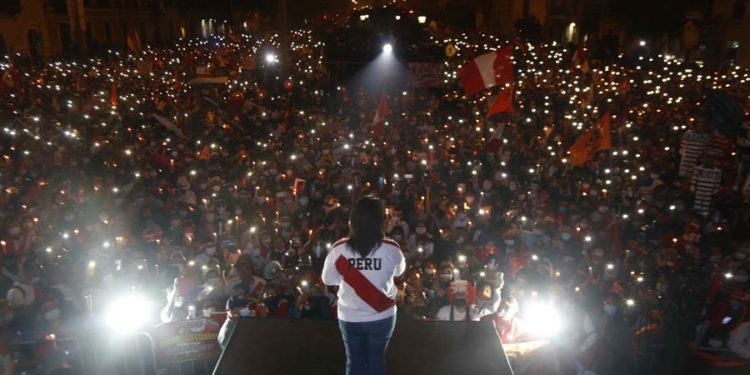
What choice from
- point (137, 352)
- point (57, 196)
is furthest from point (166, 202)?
point (137, 352)

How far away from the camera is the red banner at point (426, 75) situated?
927 inches

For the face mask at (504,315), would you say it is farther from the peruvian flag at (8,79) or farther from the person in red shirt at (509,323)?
the peruvian flag at (8,79)

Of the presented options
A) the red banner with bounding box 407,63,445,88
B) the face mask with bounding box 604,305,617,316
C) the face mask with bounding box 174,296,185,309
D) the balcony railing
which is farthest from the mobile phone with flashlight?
the balcony railing

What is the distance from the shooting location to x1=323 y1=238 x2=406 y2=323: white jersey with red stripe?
13.4ft

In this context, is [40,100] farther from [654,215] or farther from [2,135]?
[654,215]

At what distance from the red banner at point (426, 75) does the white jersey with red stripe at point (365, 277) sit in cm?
1983

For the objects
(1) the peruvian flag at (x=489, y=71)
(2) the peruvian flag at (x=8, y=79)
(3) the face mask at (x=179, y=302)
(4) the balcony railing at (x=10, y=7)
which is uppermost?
(4) the balcony railing at (x=10, y=7)

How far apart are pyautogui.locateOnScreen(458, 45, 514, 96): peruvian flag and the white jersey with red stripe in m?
9.83

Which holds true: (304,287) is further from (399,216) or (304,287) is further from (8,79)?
(8,79)

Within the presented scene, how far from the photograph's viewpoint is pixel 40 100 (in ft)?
60.7

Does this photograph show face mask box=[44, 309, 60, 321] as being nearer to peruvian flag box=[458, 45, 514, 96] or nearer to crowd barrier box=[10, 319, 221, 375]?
crowd barrier box=[10, 319, 221, 375]

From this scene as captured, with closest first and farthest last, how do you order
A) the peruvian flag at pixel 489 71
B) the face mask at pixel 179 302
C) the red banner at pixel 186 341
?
the red banner at pixel 186 341
the face mask at pixel 179 302
the peruvian flag at pixel 489 71

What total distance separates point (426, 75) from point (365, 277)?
20424 millimetres

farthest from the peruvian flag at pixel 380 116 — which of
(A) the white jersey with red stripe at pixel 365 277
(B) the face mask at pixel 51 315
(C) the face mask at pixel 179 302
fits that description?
(A) the white jersey with red stripe at pixel 365 277
